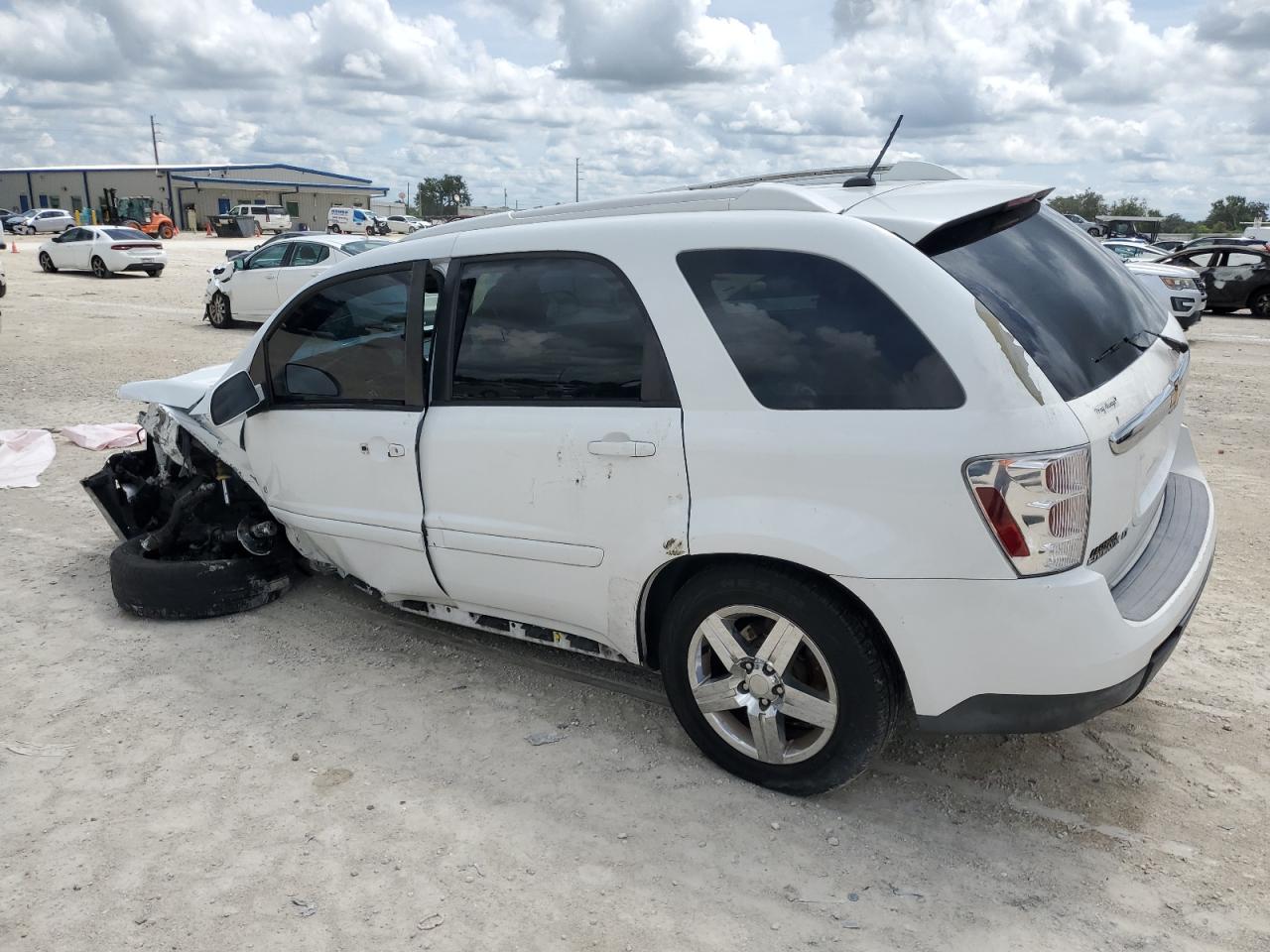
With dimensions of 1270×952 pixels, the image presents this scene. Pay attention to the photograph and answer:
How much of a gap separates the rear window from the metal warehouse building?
3033 inches

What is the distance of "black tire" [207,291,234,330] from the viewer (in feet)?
55.9

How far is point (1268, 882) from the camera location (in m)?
2.73

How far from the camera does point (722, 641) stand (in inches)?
122

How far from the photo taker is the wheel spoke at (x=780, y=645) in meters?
2.95

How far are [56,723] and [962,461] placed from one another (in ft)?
11.5

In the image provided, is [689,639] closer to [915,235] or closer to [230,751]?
[915,235]

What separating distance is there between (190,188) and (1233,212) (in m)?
86.7

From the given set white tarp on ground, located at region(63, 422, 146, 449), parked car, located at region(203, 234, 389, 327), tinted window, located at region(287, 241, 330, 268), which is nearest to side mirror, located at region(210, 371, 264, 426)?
white tarp on ground, located at region(63, 422, 146, 449)

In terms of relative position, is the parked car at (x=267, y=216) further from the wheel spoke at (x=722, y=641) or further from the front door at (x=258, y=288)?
the wheel spoke at (x=722, y=641)

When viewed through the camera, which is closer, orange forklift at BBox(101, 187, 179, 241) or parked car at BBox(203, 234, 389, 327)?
parked car at BBox(203, 234, 389, 327)

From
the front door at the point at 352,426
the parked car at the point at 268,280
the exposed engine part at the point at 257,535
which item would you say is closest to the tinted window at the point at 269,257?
the parked car at the point at 268,280

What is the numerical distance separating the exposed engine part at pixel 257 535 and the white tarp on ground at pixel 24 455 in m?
3.44

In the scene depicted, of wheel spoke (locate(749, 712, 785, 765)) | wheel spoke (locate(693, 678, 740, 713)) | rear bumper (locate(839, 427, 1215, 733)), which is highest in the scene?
rear bumper (locate(839, 427, 1215, 733))

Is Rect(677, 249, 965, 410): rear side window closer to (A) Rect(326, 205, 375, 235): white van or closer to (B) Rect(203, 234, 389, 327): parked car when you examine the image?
(B) Rect(203, 234, 389, 327): parked car
